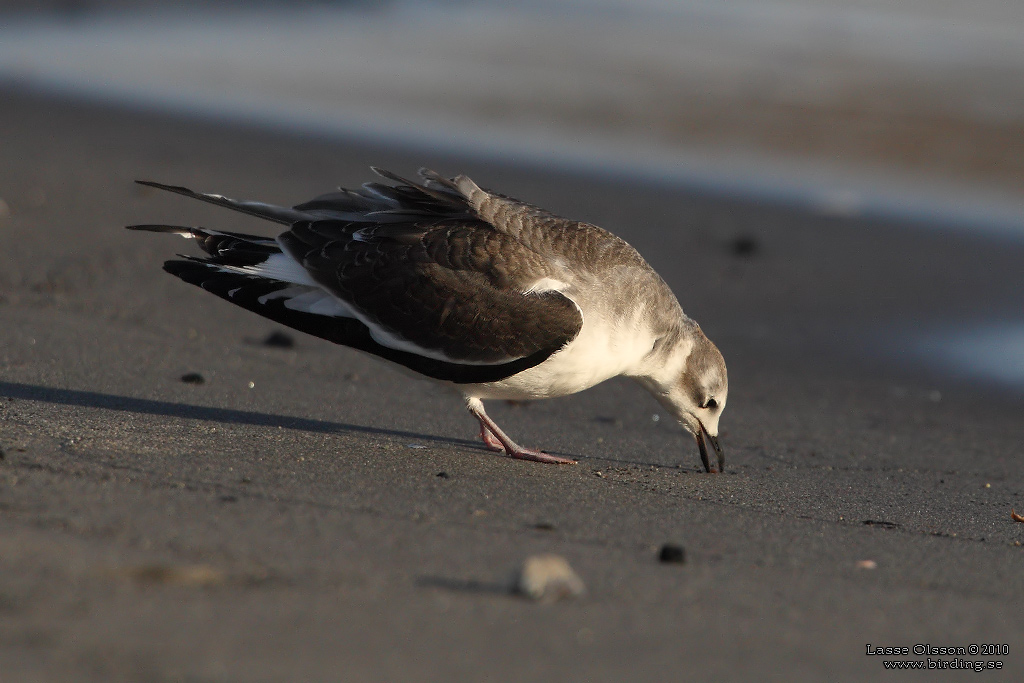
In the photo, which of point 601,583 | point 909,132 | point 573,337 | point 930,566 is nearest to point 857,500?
point 930,566

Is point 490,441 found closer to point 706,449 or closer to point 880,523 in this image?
point 706,449

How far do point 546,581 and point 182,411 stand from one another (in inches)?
95.2

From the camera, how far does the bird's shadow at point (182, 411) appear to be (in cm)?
481

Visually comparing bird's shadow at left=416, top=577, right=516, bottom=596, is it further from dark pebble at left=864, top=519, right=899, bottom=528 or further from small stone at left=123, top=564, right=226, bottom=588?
dark pebble at left=864, top=519, right=899, bottom=528

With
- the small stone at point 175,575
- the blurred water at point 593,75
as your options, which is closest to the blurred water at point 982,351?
the blurred water at point 593,75

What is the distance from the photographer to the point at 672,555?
3.44 m

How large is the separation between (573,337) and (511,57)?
45.7 feet

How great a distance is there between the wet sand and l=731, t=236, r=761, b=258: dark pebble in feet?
0.12

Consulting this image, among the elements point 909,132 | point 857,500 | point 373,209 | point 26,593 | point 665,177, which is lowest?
point 26,593

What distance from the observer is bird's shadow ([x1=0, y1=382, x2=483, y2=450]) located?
4809mm

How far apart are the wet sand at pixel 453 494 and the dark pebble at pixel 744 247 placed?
4cm

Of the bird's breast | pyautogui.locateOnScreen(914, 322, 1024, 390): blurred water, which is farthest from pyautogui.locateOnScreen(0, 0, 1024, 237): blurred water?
the bird's breast

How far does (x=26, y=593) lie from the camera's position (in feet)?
8.86

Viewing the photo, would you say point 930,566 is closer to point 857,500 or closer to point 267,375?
point 857,500
